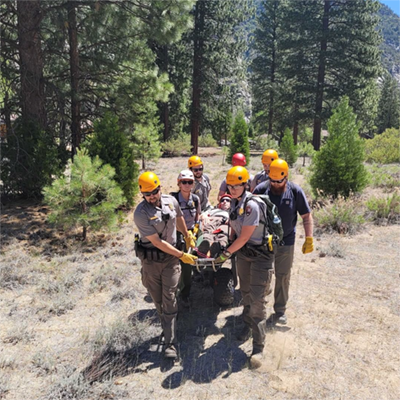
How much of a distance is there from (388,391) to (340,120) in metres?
7.00

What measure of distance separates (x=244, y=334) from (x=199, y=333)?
52 cm

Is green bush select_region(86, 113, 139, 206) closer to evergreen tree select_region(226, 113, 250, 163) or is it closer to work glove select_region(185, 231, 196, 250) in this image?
work glove select_region(185, 231, 196, 250)

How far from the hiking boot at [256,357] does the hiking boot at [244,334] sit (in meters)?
0.31

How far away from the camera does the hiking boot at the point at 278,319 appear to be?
3.81 m

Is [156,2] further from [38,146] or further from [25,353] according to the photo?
[25,353]

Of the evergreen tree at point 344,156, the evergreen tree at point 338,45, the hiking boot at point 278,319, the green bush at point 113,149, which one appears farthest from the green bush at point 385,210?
the evergreen tree at point 338,45

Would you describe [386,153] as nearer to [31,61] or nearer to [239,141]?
[239,141]

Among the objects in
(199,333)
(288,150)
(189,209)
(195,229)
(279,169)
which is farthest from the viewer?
(288,150)

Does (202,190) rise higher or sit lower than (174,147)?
lower

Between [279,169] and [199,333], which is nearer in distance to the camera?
[279,169]

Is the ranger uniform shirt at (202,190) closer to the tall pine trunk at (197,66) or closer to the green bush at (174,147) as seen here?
the green bush at (174,147)

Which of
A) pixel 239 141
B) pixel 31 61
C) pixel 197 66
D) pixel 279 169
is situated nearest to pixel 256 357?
pixel 279 169

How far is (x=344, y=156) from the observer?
8320mm

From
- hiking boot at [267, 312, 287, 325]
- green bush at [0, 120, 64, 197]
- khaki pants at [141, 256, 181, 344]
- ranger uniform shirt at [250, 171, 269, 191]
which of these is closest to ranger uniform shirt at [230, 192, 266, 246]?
khaki pants at [141, 256, 181, 344]
